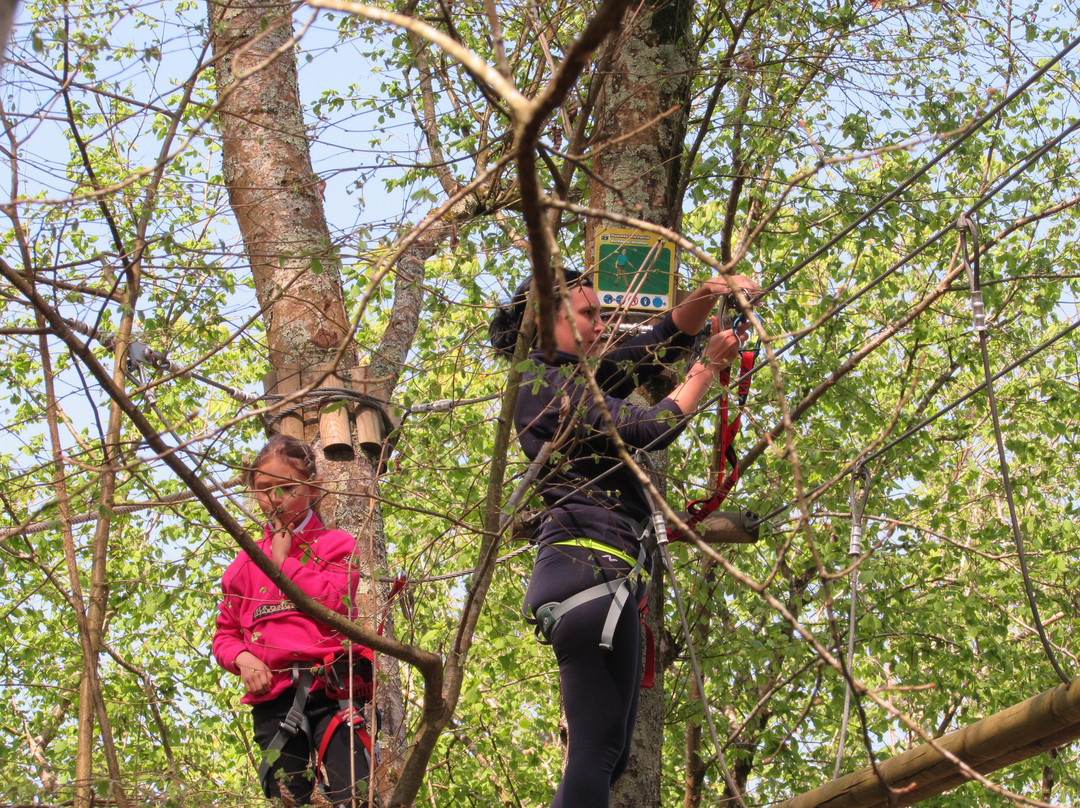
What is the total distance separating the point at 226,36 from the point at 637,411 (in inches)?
100

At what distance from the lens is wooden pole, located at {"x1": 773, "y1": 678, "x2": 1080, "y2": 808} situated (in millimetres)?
2822

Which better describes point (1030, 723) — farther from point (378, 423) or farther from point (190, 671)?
point (190, 671)

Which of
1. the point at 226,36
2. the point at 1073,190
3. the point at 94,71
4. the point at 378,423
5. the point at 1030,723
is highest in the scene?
the point at 1073,190

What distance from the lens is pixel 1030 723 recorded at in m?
2.89

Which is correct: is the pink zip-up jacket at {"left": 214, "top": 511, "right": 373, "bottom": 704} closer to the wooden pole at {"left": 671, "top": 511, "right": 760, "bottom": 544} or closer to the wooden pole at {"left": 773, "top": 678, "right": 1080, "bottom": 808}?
the wooden pole at {"left": 671, "top": 511, "right": 760, "bottom": 544}

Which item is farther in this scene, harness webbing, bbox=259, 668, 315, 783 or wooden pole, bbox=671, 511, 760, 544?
wooden pole, bbox=671, 511, 760, 544

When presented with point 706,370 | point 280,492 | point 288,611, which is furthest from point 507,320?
point 288,611

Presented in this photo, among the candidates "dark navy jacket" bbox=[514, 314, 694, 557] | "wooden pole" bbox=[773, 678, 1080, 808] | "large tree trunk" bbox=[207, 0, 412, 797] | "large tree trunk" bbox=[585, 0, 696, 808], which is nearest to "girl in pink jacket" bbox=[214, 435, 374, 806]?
"large tree trunk" bbox=[207, 0, 412, 797]

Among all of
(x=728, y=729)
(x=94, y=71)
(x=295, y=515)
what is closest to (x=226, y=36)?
(x=94, y=71)

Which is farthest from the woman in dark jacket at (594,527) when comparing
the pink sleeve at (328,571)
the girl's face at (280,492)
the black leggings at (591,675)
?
the girl's face at (280,492)

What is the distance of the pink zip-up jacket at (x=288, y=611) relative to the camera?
3.23 metres

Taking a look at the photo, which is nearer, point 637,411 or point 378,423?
point 637,411

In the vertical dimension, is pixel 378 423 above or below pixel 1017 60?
below

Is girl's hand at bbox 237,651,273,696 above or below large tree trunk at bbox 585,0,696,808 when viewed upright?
below
